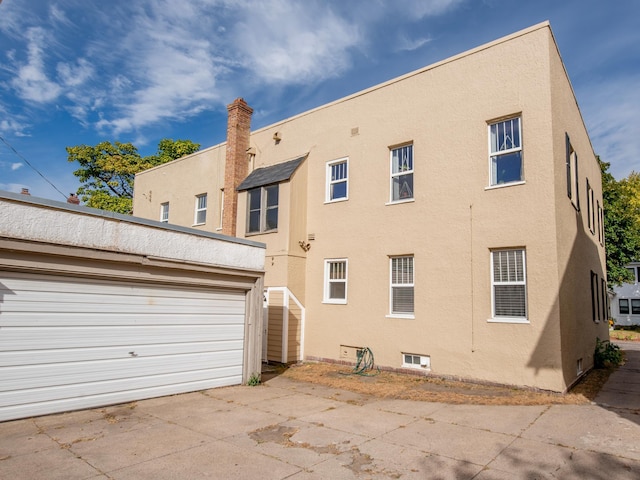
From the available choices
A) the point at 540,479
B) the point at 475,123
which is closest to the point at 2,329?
the point at 540,479

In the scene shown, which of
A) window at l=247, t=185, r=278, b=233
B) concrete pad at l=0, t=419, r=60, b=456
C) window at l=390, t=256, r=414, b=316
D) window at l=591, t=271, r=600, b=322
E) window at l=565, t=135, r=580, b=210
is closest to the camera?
concrete pad at l=0, t=419, r=60, b=456

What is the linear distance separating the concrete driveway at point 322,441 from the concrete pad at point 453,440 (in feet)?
0.05

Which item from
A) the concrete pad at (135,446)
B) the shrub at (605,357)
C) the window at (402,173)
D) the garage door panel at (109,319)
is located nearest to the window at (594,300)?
the shrub at (605,357)

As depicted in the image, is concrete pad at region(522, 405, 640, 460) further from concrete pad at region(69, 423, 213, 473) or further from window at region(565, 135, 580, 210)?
window at region(565, 135, 580, 210)

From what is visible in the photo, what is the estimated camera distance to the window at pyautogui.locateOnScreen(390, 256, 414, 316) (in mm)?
11398

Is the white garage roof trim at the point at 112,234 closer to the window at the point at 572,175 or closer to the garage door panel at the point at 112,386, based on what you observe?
the garage door panel at the point at 112,386

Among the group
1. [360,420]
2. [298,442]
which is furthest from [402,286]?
[298,442]

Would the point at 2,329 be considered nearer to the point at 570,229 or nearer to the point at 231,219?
the point at 231,219

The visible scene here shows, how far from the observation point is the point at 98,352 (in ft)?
24.8

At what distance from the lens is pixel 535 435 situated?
6.27 metres

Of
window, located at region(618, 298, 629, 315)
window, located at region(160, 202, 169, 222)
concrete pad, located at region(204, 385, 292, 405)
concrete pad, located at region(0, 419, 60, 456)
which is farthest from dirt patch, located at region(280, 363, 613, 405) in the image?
window, located at region(618, 298, 629, 315)

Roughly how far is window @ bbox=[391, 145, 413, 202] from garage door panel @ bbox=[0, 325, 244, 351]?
18.2 feet

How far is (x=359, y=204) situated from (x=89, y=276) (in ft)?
24.6

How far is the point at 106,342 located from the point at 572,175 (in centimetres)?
1169
